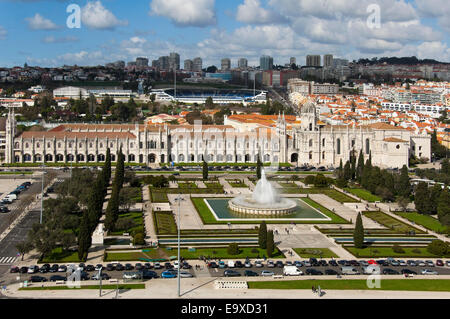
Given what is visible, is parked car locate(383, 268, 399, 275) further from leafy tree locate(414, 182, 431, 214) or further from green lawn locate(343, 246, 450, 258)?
leafy tree locate(414, 182, 431, 214)

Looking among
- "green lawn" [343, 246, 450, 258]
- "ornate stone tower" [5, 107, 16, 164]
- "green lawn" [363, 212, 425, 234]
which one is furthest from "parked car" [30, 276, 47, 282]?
"ornate stone tower" [5, 107, 16, 164]

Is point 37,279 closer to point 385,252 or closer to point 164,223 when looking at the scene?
point 164,223

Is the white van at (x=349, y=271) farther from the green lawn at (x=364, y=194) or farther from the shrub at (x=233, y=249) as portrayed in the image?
the green lawn at (x=364, y=194)

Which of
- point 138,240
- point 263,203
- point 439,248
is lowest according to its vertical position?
point 439,248

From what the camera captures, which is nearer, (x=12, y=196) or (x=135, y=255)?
(x=135, y=255)

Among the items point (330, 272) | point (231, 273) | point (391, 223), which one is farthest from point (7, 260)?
point (391, 223)

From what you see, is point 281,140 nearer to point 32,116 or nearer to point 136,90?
point 32,116
